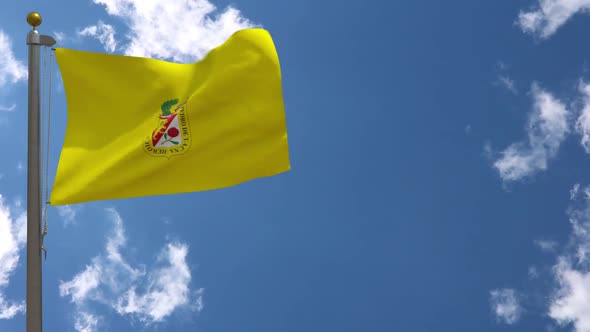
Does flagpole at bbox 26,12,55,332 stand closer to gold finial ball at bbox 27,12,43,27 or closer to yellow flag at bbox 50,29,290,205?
gold finial ball at bbox 27,12,43,27

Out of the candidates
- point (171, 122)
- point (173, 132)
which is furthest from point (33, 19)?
point (173, 132)

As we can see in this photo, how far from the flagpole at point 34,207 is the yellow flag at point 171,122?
879 millimetres

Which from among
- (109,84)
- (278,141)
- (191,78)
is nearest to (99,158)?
(109,84)

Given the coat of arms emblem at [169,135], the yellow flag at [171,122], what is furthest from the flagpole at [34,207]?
the coat of arms emblem at [169,135]

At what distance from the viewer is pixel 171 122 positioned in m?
13.1

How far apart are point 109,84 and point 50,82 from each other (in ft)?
4.39

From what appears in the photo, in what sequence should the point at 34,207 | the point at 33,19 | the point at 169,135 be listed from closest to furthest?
the point at 34,207
the point at 33,19
the point at 169,135

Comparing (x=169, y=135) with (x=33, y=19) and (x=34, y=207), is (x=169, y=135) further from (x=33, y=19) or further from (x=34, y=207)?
(x=33, y=19)

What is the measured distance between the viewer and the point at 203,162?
12953 millimetres

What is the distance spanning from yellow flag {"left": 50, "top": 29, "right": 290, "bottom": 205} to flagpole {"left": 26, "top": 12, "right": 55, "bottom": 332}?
0.88 metres

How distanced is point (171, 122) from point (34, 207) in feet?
10.4

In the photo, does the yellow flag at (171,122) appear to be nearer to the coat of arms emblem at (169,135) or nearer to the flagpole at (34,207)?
the coat of arms emblem at (169,135)

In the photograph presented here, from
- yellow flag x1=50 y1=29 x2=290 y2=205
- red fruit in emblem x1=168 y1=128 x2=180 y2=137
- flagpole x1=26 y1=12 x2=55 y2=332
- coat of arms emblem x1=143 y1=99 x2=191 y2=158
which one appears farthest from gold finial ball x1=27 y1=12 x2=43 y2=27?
red fruit in emblem x1=168 y1=128 x2=180 y2=137

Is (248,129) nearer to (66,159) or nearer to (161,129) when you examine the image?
(161,129)
